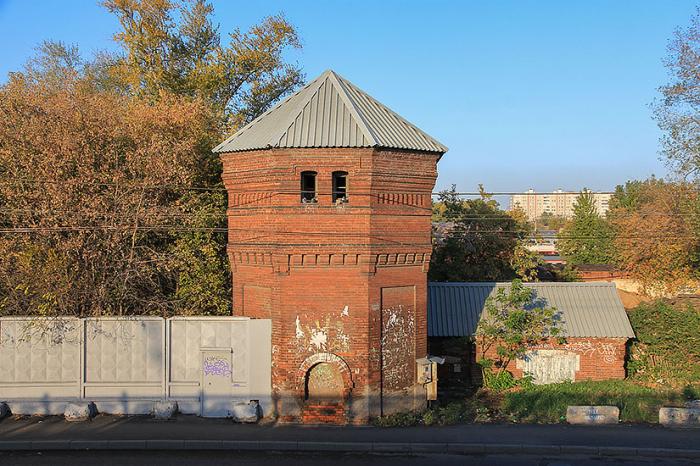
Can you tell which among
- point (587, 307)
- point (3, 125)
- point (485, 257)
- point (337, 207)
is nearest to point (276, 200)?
point (337, 207)

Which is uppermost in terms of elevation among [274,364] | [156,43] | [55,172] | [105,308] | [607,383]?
[156,43]

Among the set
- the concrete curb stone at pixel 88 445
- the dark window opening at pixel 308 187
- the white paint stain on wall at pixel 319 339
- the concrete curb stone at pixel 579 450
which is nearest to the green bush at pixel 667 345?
the concrete curb stone at pixel 579 450

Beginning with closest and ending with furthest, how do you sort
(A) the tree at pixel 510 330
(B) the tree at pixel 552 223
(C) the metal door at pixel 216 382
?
(C) the metal door at pixel 216 382 < (A) the tree at pixel 510 330 < (B) the tree at pixel 552 223

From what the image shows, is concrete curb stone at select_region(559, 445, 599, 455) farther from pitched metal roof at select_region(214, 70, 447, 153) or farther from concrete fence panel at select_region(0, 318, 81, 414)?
concrete fence panel at select_region(0, 318, 81, 414)

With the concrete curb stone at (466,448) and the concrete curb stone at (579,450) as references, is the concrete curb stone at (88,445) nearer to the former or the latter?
the concrete curb stone at (466,448)

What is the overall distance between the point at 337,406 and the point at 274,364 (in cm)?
160

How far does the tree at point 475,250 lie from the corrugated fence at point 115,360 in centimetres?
1287

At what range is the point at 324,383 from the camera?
13.2 m

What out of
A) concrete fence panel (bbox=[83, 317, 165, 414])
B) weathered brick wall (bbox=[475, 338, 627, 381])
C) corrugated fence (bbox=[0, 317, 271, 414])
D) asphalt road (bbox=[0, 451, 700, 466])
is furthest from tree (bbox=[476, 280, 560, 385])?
concrete fence panel (bbox=[83, 317, 165, 414])

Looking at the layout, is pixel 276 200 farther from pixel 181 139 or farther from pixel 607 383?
pixel 607 383

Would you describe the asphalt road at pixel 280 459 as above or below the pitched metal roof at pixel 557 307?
below

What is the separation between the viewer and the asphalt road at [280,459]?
436 inches

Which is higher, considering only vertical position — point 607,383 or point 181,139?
point 181,139

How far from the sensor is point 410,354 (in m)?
13.9
